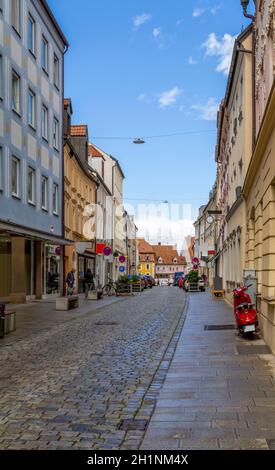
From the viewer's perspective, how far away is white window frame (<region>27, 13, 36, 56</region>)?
2734 cm

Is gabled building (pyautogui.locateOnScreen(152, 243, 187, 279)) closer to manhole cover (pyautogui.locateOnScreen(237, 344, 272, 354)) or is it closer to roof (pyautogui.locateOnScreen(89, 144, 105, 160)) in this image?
roof (pyautogui.locateOnScreen(89, 144, 105, 160))

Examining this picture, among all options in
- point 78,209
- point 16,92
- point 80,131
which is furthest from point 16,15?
point 80,131

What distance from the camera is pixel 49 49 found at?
31141 mm

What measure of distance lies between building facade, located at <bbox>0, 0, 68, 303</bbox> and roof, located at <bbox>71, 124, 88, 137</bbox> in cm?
1212

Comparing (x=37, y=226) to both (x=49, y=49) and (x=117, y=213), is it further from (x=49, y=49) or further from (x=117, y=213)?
(x=117, y=213)

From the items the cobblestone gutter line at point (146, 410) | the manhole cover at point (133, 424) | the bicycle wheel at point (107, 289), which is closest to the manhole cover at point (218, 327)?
the cobblestone gutter line at point (146, 410)

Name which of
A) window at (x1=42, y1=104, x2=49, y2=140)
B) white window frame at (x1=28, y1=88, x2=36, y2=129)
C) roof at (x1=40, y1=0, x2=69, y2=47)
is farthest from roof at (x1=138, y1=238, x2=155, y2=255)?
white window frame at (x1=28, y1=88, x2=36, y2=129)

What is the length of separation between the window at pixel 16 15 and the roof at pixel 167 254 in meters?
147

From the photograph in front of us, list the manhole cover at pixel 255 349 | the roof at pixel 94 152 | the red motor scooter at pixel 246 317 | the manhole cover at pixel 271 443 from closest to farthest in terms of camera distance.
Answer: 1. the manhole cover at pixel 271 443
2. the manhole cover at pixel 255 349
3. the red motor scooter at pixel 246 317
4. the roof at pixel 94 152

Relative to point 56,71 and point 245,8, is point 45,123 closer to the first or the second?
point 56,71

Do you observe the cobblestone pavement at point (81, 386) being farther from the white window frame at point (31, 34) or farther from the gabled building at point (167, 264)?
the gabled building at point (167, 264)

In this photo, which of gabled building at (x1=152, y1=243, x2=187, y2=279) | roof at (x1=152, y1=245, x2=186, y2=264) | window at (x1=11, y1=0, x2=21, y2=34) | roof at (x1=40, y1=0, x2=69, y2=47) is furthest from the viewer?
roof at (x1=152, y1=245, x2=186, y2=264)

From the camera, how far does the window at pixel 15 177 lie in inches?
977

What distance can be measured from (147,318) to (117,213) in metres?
51.5
